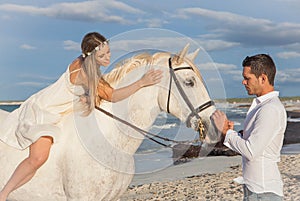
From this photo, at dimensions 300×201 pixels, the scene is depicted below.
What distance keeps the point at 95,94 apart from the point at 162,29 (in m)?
0.69

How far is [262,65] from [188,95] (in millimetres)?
771

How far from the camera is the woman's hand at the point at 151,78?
3328 mm

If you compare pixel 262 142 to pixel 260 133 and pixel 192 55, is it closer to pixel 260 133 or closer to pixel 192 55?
pixel 260 133

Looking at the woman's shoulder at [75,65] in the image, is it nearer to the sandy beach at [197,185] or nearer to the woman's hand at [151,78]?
the woman's hand at [151,78]

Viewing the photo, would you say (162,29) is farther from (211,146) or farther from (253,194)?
(253,194)

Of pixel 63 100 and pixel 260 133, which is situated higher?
pixel 63 100

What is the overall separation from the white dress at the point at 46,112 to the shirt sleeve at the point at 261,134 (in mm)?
1329

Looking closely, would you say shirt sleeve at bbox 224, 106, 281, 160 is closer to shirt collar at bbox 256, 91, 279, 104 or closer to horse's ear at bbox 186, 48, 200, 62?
shirt collar at bbox 256, 91, 279, 104

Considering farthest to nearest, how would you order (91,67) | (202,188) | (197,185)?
(197,185) < (202,188) < (91,67)

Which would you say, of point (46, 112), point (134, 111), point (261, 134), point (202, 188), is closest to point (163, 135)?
point (134, 111)

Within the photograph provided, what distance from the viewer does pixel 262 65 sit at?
2.71 metres

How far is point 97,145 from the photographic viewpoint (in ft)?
11.1

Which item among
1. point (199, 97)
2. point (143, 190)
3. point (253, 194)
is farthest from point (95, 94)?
point (143, 190)

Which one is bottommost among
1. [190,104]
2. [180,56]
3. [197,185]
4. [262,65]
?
[197,185]
